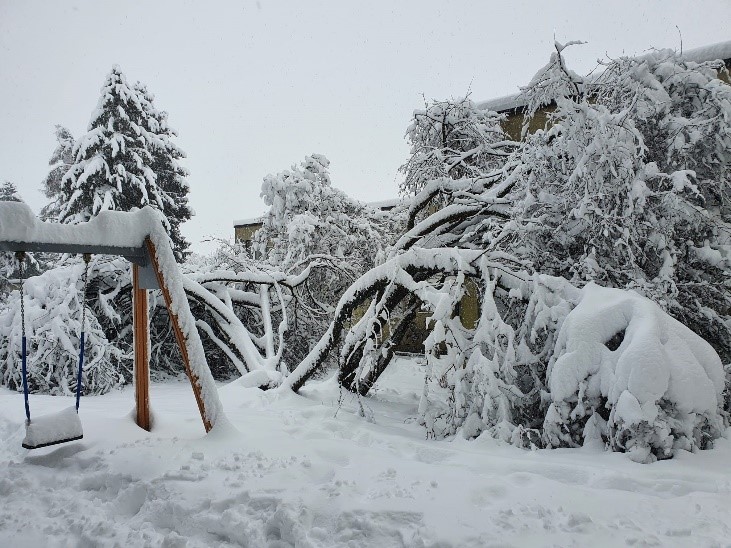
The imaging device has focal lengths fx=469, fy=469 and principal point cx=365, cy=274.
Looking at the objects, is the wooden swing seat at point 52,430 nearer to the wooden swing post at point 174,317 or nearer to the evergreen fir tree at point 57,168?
the wooden swing post at point 174,317

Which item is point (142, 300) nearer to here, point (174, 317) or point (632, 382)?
point (174, 317)

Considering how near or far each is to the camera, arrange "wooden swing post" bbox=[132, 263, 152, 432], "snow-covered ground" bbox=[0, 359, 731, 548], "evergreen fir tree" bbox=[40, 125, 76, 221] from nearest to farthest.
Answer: "snow-covered ground" bbox=[0, 359, 731, 548] → "wooden swing post" bbox=[132, 263, 152, 432] → "evergreen fir tree" bbox=[40, 125, 76, 221]

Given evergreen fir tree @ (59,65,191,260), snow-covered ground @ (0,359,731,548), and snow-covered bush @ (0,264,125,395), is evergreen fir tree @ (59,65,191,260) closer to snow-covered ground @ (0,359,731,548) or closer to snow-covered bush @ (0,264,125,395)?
snow-covered bush @ (0,264,125,395)

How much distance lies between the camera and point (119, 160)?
16438 millimetres

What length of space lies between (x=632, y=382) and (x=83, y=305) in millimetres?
4646

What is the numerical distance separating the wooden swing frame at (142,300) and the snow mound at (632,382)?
10.2 ft

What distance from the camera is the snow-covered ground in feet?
8.25

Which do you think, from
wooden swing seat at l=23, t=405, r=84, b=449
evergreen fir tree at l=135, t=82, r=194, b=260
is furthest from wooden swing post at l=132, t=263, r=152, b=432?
evergreen fir tree at l=135, t=82, r=194, b=260

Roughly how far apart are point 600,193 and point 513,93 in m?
9.42

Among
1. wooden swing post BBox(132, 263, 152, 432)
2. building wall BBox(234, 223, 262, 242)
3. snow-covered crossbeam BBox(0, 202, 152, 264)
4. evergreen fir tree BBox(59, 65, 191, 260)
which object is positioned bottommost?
wooden swing post BBox(132, 263, 152, 432)

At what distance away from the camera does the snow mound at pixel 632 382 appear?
3422 millimetres

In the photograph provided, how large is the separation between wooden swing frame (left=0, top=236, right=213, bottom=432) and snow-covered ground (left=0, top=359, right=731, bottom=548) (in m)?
0.28

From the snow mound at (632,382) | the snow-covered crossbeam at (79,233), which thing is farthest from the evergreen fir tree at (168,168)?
the snow mound at (632,382)

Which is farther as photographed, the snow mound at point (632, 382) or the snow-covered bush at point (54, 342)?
the snow-covered bush at point (54, 342)
